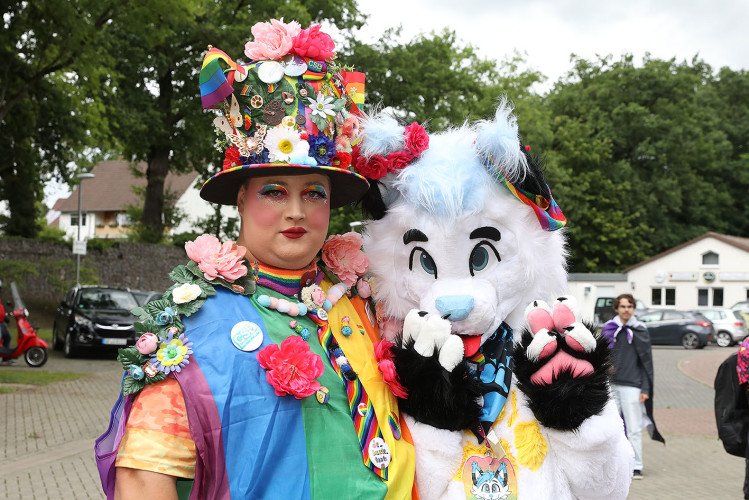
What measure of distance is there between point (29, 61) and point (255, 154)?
42.8ft

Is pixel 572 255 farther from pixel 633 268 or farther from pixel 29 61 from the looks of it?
pixel 633 268

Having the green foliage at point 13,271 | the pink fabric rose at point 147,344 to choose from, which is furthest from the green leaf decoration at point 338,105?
the green foliage at point 13,271

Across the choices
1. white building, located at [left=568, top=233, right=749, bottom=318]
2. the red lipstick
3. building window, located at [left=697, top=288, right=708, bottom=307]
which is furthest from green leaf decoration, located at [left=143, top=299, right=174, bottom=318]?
building window, located at [left=697, top=288, right=708, bottom=307]

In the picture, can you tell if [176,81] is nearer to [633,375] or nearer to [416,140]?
[633,375]

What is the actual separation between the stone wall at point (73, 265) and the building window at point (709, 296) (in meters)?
26.3

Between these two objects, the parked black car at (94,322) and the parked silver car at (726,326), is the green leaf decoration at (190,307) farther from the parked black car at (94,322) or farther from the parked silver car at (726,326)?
the parked silver car at (726,326)

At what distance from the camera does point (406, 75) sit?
22.8m

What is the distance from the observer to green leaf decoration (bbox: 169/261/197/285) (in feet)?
8.12

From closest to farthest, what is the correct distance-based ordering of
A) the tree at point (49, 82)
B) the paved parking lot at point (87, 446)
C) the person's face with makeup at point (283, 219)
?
the person's face with makeup at point (283, 219)
the paved parking lot at point (87, 446)
the tree at point (49, 82)

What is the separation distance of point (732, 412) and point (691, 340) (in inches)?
880

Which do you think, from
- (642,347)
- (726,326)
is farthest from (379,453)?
(726,326)

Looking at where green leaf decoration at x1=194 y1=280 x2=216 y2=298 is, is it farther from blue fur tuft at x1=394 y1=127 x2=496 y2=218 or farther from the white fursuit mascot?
blue fur tuft at x1=394 y1=127 x2=496 y2=218

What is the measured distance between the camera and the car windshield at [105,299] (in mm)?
16375

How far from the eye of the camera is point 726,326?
2727 centimetres
